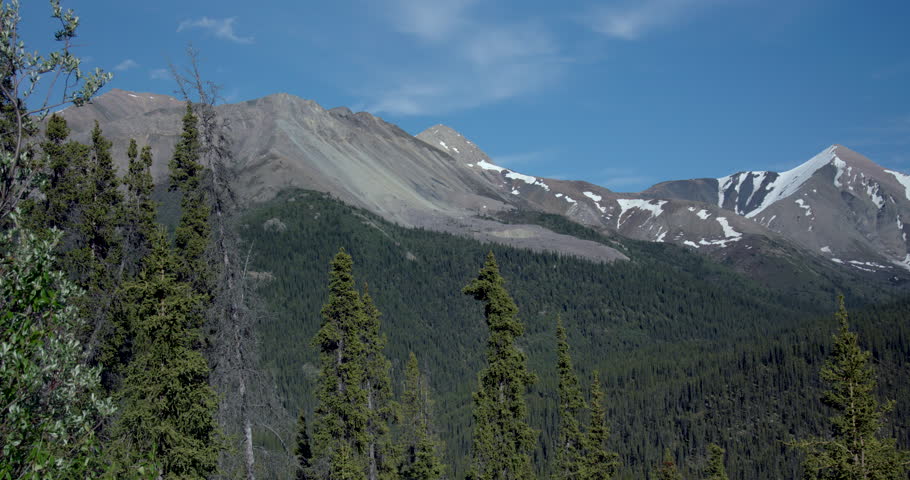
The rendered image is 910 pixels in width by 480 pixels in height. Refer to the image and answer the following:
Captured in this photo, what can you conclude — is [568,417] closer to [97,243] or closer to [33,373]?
[97,243]

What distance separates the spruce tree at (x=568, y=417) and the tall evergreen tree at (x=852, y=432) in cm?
1526

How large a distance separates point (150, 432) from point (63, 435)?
11.3 meters

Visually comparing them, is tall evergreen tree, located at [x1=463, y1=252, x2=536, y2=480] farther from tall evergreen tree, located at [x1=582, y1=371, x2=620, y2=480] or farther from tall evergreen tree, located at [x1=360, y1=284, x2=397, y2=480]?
tall evergreen tree, located at [x1=582, y1=371, x2=620, y2=480]

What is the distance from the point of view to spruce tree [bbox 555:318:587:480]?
1634 inches

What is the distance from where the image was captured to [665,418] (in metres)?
188

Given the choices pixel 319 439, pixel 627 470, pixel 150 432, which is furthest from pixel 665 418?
pixel 150 432

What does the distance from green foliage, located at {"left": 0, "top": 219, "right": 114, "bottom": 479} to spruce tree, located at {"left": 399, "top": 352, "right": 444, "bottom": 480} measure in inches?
1400

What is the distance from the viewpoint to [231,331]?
26.3 meters

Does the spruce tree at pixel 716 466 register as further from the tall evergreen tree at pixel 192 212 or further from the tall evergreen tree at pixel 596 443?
the tall evergreen tree at pixel 192 212

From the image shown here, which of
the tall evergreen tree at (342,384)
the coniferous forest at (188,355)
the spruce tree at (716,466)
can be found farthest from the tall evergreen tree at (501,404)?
the spruce tree at (716,466)

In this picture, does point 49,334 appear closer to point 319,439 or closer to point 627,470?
point 319,439

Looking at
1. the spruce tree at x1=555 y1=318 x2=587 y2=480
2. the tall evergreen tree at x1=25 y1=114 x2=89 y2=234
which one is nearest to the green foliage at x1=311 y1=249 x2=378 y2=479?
the tall evergreen tree at x1=25 y1=114 x2=89 y2=234

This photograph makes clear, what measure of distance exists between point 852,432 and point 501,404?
47.3ft

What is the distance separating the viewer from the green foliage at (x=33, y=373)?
33.4 feet
